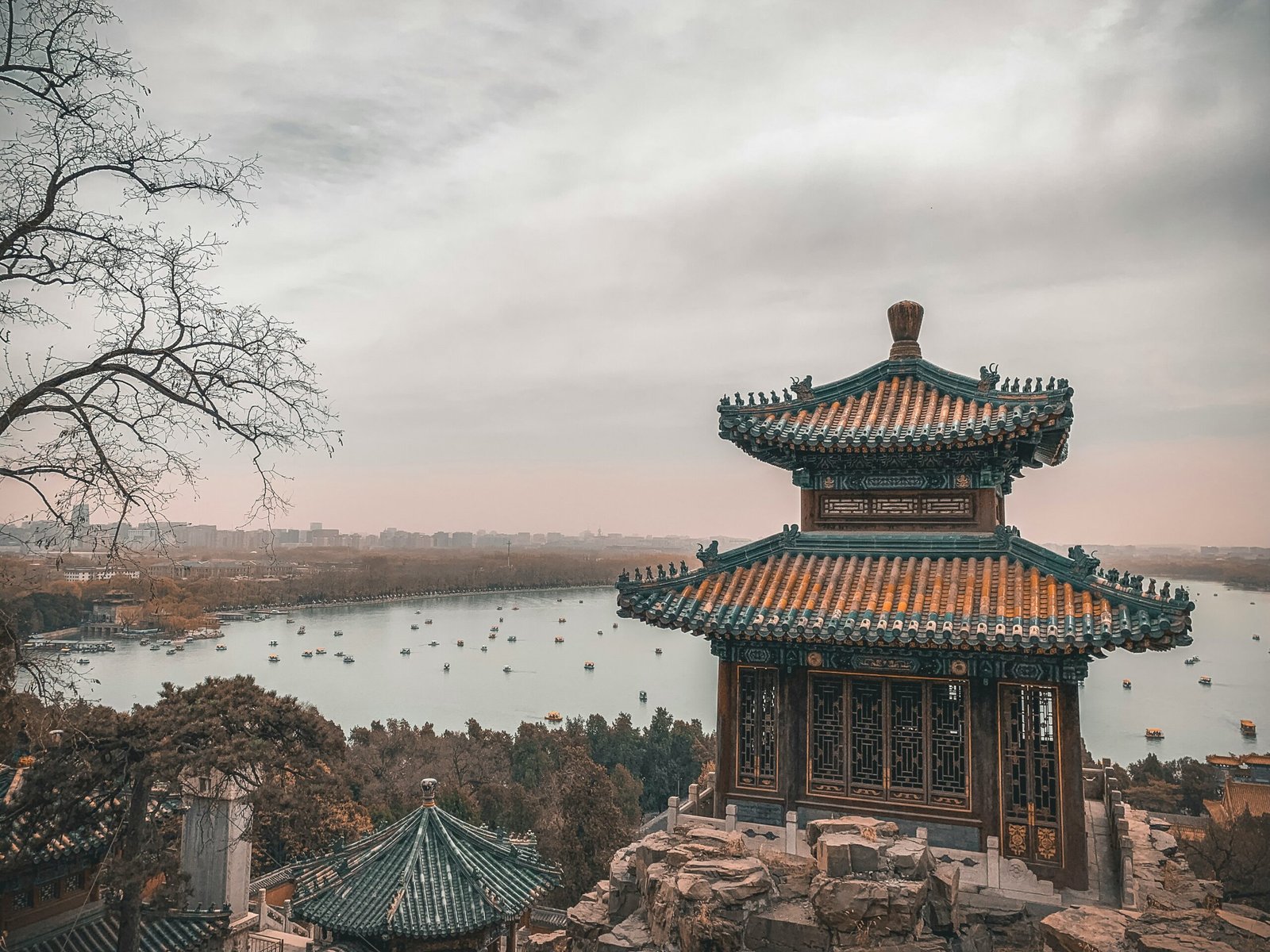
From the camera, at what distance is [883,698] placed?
31.9ft

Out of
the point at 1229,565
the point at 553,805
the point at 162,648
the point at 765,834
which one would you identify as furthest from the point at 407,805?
the point at 1229,565

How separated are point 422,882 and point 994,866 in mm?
9071

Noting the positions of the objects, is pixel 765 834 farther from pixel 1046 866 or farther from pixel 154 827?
pixel 154 827

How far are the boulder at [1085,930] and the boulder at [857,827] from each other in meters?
1.67

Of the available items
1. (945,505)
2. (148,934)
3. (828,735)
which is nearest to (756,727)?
(828,735)

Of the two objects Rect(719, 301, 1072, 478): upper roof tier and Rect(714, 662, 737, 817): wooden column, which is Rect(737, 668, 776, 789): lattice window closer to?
Rect(714, 662, 737, 817): wooden column

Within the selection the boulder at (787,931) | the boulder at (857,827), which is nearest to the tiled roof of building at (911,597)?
the boulder at (857,827)

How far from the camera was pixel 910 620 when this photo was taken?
29.9 feet

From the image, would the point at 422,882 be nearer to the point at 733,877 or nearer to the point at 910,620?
the point at 733,877

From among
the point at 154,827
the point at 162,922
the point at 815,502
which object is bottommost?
the point at 162,922

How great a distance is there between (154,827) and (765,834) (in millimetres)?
10291

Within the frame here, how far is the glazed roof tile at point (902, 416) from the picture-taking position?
374 inches

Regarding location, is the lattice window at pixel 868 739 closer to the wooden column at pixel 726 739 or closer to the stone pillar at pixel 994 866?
the stone pillar at pixel 994 866

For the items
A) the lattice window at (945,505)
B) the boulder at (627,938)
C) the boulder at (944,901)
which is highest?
the lattice window at (945,505)
